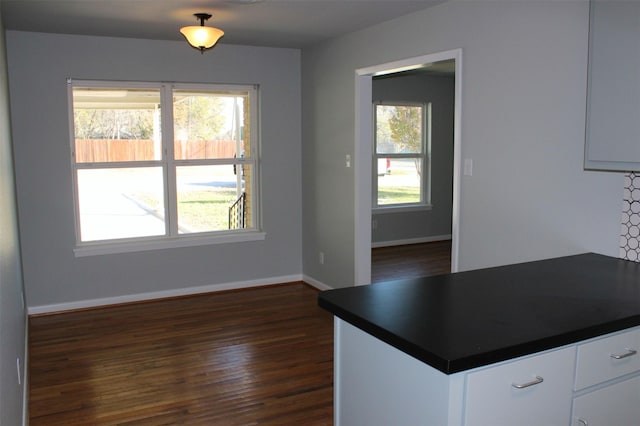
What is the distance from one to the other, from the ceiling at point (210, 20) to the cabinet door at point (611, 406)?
8.94 ft

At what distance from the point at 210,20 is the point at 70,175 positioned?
1.94 m

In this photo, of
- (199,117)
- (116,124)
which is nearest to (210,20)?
(199,117)

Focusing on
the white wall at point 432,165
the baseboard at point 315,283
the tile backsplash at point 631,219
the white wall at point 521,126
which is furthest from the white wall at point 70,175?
the tile backsplash at point 631,219

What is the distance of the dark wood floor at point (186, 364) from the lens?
10.2 ft

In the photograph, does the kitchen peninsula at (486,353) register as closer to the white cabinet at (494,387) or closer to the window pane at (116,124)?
the white cabinet at (494,387)

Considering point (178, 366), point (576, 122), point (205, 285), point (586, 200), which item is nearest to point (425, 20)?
point (576, 122)

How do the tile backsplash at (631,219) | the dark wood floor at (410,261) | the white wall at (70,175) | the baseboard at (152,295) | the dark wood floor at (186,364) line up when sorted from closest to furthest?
the tile backsplash at (631,219)
the dark wood floor at (186,364)
the white wall at (70,175)
the baseboard at (152,295)
the dark wood floor at (410,261)

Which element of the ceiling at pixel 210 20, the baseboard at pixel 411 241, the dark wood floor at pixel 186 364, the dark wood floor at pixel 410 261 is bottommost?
the dark wood floor at pixel 186 364

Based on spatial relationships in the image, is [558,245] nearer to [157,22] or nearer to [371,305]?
[371,305]

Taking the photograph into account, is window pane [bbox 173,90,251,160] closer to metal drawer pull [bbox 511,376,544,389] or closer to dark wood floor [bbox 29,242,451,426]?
dark wood floor [bbox 29,242,451,426]

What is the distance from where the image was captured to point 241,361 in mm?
3838

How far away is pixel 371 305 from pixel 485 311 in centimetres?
40

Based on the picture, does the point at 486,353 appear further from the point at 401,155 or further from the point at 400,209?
the point at 401,155

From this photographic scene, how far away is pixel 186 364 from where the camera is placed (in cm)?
379
